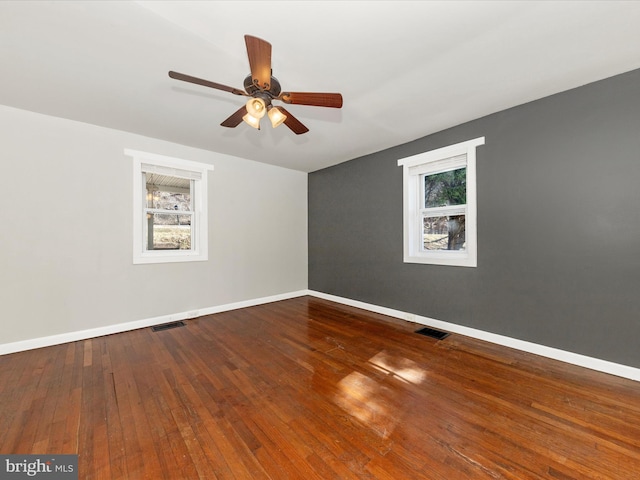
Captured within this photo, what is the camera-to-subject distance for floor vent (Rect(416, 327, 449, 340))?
3.15 meters

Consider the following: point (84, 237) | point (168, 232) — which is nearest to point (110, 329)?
point (84, 237)

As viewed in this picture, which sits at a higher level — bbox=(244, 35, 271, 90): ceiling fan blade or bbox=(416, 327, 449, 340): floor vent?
bbox=(244, 35, 271, 90): ceiling fan blade

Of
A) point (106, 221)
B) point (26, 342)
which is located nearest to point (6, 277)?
point (26, 342)

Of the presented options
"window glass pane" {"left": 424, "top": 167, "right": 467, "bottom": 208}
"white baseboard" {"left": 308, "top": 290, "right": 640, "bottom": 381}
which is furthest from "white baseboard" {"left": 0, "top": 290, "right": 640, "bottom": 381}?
"window glass pane" {"left": 424, "top": 167, "right": 467, "bottom": 208}

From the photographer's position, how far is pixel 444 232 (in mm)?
3539

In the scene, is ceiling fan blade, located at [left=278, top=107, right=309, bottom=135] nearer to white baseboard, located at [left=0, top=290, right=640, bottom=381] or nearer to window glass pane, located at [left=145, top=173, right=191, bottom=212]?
window glass pane, located at [left=145, top=173, right=191, bottom=212]

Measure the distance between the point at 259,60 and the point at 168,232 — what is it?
3.12 meters

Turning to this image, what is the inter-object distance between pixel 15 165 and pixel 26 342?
1.91 meters

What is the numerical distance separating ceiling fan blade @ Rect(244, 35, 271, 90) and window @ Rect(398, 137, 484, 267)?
2536 millimetres

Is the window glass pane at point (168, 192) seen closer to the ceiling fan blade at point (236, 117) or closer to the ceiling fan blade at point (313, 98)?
the ceiling fan blade at point (236, 117)

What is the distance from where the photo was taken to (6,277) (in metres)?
2.73

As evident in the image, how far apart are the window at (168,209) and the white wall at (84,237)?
0.33 feet

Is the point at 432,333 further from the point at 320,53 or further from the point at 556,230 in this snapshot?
the point at 320,53

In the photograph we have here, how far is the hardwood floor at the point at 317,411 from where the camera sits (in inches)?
55.2
